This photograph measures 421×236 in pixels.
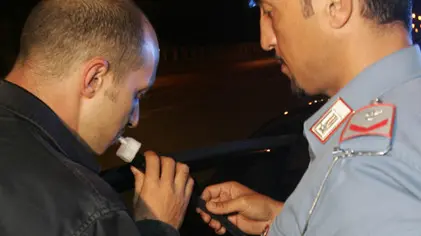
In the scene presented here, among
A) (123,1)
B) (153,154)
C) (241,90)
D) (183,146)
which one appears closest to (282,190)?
(153,154)

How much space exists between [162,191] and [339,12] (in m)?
0.92

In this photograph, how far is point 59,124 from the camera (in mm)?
1401

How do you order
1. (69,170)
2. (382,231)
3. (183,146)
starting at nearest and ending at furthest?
(382,231)
(69,170)
(183,146)

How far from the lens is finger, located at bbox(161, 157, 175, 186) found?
1863mm

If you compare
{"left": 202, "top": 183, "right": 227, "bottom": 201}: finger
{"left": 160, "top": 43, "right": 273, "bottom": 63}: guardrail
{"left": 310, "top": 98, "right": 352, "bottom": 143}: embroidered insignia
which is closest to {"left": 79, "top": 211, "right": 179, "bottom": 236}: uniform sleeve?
{"left": 310, "top": 98, "right": 352, "bottom": 143}: embroidered insignia

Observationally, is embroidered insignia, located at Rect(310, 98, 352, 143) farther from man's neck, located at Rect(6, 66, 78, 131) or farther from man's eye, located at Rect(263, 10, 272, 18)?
man's neck, located at Rect(6, 66, 78, 131)

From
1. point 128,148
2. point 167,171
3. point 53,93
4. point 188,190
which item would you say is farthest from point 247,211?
point 53,93

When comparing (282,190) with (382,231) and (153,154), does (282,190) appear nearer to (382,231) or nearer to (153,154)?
(153,154)

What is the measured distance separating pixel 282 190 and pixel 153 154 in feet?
3.13

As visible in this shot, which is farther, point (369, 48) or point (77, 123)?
point (77, 123)

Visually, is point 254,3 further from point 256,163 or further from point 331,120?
point 256,163

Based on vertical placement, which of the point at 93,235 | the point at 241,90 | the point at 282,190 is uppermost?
the point at 93,235

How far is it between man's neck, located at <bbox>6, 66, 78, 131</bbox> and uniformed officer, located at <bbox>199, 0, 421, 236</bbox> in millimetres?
555

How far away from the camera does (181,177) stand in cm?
191
